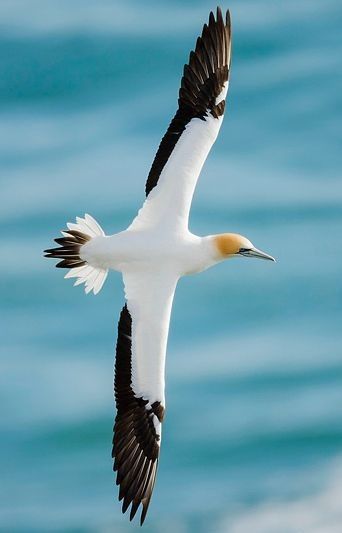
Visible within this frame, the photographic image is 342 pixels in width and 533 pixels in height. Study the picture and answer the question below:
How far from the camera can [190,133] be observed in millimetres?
15398

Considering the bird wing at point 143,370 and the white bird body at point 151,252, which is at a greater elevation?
the white bird body at point 151,252

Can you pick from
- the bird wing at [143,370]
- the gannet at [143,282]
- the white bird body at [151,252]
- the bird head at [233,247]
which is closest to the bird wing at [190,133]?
the gannet at [143,282]

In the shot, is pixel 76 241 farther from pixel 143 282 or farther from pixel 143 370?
pixel 143 370

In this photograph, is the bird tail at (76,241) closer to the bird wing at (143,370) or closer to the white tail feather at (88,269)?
the white tail feather at (88,269)

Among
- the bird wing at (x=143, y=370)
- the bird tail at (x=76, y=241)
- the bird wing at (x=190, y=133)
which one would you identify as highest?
the bird wing at (x=190, y=133)

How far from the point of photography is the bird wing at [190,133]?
49.2ft

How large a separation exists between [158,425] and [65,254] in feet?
5.18

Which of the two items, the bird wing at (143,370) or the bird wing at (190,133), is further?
the bird wing at (190,133)

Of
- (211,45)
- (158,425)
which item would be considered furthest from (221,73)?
(158,425)

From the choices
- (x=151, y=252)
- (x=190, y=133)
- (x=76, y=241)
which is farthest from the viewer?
(x=190, y=133)

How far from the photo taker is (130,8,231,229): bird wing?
14992mm

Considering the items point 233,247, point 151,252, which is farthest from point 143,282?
point 233,247

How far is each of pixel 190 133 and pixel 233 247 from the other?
111 centimetres

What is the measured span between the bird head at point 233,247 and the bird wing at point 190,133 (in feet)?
1.05
